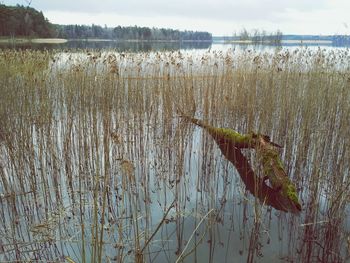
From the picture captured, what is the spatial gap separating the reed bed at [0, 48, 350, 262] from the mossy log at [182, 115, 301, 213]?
4.0 inches

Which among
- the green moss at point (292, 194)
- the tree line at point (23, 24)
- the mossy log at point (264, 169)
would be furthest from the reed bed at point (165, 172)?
the tree line at point (23, 24)

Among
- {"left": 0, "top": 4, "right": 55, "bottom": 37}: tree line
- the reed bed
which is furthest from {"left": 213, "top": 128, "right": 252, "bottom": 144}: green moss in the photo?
{"left": 0, "top": 4, "right": 55, "bottom": 37}: tree line

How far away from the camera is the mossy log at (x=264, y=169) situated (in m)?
2.09

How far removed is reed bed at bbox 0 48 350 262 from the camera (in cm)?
204

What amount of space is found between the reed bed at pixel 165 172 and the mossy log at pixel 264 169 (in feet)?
0.33

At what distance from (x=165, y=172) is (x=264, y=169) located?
1.08 metres

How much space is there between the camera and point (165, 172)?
9.97 feet

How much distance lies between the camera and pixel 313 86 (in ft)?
11.6

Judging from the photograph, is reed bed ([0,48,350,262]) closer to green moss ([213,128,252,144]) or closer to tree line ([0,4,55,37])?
green moss ([213,128,252,144])

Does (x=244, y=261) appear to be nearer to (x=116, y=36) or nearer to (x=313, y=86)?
(x=313, y=86)

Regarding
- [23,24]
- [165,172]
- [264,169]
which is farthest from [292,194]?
[23,24]

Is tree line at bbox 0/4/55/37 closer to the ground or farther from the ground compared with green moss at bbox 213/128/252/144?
farther from the ground

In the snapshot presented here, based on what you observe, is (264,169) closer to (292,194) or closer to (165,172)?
(292,194)

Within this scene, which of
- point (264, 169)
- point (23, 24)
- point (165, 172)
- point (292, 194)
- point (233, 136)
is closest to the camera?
point (292, 194)
